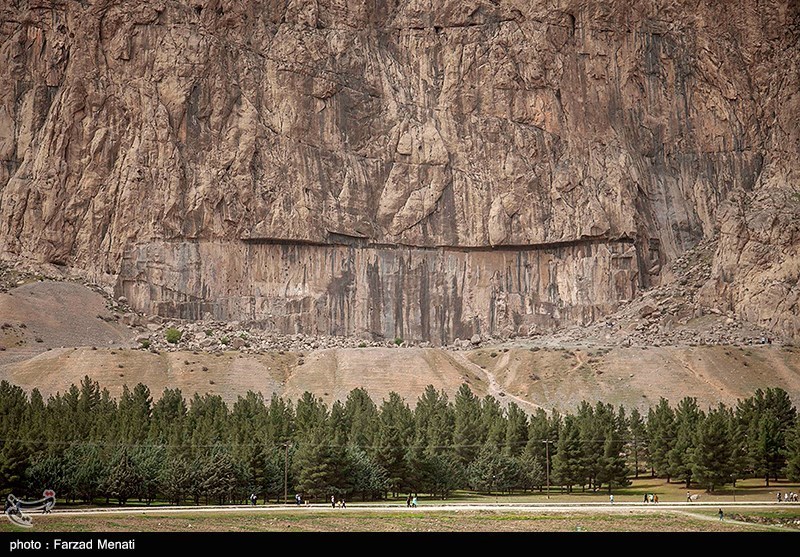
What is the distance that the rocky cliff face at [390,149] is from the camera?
15188cm

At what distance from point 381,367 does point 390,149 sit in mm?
37988

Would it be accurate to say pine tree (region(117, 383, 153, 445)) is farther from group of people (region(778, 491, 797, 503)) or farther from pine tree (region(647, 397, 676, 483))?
group of people (region(778, 491, 797, 503))

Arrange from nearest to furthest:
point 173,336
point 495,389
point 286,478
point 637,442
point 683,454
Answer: point 286,478 → point 683,454 → point 637,442 → point 495,389 → point 173,336

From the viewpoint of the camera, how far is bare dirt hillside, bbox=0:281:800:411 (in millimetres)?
121688

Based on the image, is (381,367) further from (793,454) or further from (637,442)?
(793,454)

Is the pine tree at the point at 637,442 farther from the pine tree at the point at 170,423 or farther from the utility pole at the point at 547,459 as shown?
the pine tree at the point at 170,423

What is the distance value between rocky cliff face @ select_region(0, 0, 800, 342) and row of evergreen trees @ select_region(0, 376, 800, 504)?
49.3 meters

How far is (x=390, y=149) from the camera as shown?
6270 inches

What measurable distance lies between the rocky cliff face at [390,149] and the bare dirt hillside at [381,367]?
14046 mm

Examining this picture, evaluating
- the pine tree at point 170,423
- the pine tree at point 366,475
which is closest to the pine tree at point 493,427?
the pine tree at point 366,475

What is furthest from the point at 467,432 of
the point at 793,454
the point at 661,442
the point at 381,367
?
the point at 381,367
